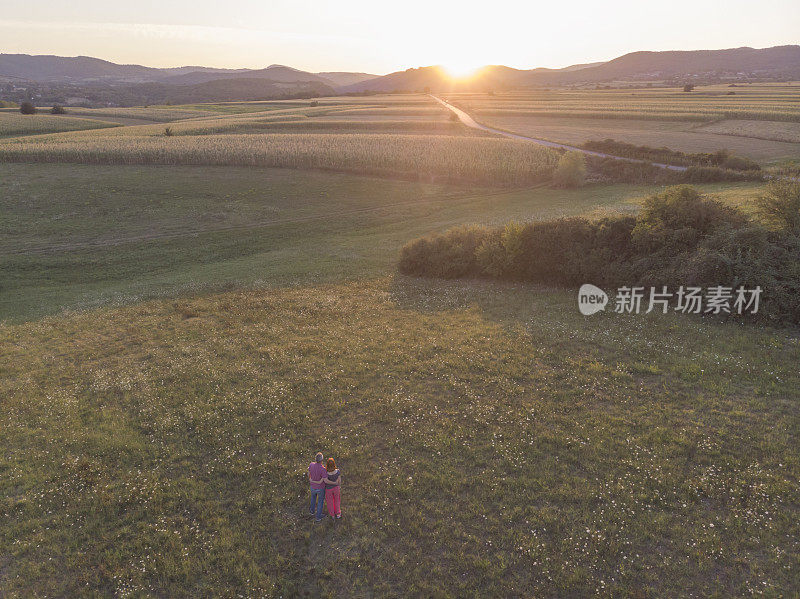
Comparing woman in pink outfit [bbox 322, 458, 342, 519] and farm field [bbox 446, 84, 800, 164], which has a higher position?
farm field [bbox 446, 84, 800, 164]

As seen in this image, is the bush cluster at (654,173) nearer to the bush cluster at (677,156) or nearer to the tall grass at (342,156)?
the bush cluster at (677,156)

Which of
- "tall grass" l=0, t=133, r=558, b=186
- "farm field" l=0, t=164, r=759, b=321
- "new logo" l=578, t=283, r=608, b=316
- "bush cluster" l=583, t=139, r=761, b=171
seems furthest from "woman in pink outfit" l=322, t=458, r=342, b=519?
"bush cluster" l=583, t=139, r=761, b=171

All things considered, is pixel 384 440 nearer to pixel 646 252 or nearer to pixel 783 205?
pixel 646 252

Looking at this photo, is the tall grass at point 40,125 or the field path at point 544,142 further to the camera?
the tall grass at point 40,125

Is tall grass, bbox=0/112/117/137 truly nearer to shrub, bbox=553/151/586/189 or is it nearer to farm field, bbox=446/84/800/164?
farm field, bbox=446/84/800/164

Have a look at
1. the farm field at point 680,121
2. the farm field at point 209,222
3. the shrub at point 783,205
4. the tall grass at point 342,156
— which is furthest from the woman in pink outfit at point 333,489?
the farm field at point 680,121

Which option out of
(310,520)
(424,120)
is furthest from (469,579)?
(424,120)

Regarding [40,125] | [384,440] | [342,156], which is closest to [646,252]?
[384,440]
